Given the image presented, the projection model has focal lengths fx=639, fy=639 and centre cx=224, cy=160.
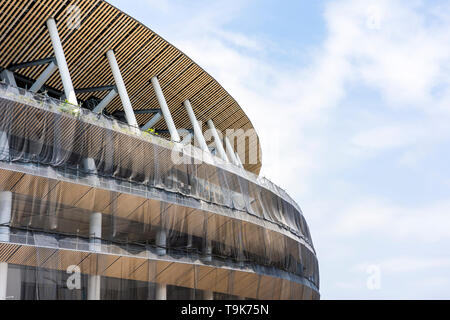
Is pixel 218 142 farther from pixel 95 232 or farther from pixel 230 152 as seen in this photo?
pixel 95 232

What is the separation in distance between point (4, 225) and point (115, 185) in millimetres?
4682

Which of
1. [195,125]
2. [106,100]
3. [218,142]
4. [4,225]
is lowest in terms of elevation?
[4,225]

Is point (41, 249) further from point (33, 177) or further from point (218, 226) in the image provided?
point (218, 226)

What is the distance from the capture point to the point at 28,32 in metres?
26.1

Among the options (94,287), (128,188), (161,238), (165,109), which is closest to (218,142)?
(165,109)

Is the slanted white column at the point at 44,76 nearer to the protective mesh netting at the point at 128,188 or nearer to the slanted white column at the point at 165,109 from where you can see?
the protective mesh netting at the point at 128,188

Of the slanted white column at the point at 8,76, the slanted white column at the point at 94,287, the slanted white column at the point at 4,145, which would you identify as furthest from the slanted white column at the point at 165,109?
the slanted white column at the point at 4,145

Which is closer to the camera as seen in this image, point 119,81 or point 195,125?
point 119,81

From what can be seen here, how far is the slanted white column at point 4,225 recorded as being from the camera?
20344 millimetres

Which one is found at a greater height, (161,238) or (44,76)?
(44,76)

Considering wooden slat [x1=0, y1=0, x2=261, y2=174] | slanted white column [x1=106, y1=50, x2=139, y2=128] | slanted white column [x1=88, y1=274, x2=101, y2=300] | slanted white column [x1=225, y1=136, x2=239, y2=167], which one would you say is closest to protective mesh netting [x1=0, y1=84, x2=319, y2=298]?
slanted white column [x1=88, y1=274, x2=101, y2=300]

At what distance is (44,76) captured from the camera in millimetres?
27328
